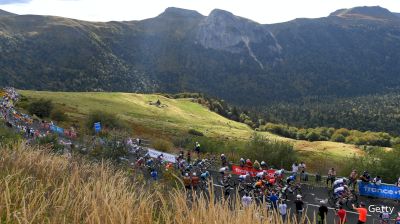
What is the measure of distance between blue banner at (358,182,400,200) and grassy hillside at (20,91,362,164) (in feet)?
94.5

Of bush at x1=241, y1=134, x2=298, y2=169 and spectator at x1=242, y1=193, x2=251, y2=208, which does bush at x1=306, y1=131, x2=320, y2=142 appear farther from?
spectator at x1=242, y1=193, x2=251, y2=208

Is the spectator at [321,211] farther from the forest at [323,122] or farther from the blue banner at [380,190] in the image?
the forest at [323,122]

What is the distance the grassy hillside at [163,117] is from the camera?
6681 cm

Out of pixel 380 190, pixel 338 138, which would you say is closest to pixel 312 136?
pixel 338 138

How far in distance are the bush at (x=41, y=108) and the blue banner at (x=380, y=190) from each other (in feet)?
160

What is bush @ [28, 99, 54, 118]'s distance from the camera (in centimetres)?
6556

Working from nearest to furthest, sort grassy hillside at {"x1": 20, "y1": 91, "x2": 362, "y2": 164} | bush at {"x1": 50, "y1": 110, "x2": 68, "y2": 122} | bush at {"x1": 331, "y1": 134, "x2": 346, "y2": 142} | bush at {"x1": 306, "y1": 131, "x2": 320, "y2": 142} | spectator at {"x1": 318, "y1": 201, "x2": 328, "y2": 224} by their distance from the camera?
spectator at {"x1": 318, "y1": 201, "x2": 328, "y2": 224}, bush at {"x1": 50, "y1": 110, "x2": 68, "y2": 122}, grassy hillside at {"x1": 20, "y1": 91, "x2": 362, "y2": 164}, bush at {"x1": 331, "y1": 134, "x2": 346, "y2": 142}, bush at {"x1": 306, "y1": 131, "x2": 320, "y2": 142}

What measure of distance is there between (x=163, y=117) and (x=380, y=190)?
70.2 m

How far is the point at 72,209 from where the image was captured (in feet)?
16.0

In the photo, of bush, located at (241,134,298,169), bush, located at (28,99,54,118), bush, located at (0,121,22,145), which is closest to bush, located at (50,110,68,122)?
bush, located at (28,99,54,118)

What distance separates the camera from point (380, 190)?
86.4 feet

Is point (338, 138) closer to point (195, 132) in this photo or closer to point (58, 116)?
point (195, 132)

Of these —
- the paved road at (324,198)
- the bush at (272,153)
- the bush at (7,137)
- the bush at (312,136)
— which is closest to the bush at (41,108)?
the bush at (272,153)

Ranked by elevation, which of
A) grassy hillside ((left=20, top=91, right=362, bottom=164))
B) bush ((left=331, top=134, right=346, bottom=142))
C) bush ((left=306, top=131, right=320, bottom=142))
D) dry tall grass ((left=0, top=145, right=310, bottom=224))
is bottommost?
bush ((left=306, top=131, right=320, bottom=142))
